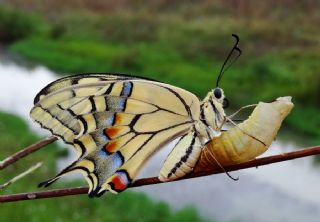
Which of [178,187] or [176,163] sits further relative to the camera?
A: [178,187]

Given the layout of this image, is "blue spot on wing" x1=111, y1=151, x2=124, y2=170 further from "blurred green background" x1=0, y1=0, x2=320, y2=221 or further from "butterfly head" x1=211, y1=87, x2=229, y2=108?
"blurred green background" x1=0, y1=0, x2=320, y2=221

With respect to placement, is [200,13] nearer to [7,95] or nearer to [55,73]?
[55,73]

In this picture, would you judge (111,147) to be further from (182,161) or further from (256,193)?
(256,193)

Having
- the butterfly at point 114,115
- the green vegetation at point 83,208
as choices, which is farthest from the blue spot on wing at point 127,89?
the green vegetation at point 83,208

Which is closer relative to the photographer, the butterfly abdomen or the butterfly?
the butterfly abdomen

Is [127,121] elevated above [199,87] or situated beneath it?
elevated above

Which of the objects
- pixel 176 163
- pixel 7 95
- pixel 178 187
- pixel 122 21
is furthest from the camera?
pixel 122 21

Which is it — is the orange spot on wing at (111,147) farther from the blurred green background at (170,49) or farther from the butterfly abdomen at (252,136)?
the blurred green background at (170,49)

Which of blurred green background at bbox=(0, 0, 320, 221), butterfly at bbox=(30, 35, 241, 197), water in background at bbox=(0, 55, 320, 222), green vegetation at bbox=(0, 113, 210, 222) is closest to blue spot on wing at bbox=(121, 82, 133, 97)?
butterfly at bbox=(30, 35, 241, 197)

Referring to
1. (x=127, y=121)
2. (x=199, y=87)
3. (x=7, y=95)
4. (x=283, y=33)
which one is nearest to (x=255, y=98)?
(x=199, y=87)
